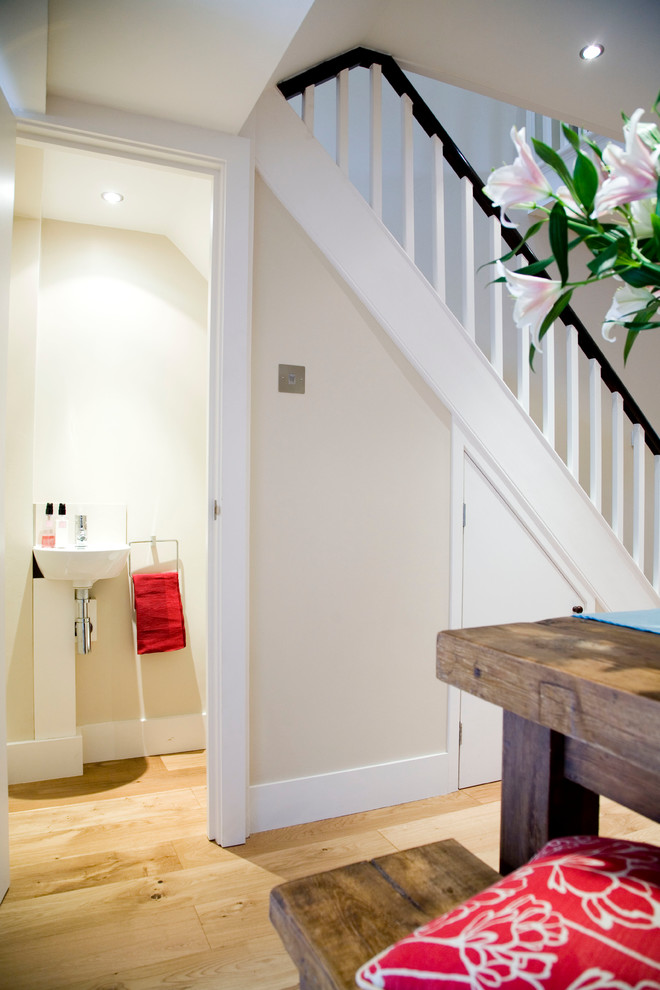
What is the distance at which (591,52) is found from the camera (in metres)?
2.32

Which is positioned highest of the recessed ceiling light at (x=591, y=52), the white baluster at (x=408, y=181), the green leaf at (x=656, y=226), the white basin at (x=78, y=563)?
the recessed ceiling light at (x=591, y=52)

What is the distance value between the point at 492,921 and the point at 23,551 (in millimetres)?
2434

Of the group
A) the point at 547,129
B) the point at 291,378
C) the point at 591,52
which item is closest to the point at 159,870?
the point at 291,378

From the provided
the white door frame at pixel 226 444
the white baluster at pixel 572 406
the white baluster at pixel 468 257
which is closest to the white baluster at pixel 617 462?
A: the white baluster at pixel 572 406

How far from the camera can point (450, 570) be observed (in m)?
2.47

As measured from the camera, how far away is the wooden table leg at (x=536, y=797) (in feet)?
3.30

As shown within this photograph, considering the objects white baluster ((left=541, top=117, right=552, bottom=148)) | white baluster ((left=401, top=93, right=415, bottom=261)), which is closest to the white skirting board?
white baluster ((left=401, top=93, right=415, bottom=261))

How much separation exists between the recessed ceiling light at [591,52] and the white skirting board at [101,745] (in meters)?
2.96

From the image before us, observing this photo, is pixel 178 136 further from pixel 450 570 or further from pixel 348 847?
pixel 348 847

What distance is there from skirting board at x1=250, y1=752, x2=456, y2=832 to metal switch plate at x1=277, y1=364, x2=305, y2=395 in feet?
4.26

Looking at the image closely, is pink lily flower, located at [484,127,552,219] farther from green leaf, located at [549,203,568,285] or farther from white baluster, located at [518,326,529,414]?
white baluster, located at [518,326,529,414]

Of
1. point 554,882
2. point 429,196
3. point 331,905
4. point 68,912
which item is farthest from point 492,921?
point 429,196

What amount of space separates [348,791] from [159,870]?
2.19ft

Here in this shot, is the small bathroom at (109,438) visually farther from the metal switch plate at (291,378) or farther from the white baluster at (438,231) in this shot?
the white baluster at (438,231)
